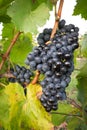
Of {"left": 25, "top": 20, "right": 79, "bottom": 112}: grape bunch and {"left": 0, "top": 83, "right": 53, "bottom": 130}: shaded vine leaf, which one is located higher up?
{"left": 25, "top": 20, "right": 79, "bottom": 112}: grape bunch

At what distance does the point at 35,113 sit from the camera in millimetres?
1496

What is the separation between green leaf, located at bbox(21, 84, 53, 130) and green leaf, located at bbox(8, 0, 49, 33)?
0.26 m

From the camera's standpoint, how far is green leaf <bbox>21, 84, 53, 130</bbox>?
147cm

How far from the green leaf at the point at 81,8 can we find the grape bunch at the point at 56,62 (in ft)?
1.46

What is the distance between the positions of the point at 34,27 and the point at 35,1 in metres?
0.14

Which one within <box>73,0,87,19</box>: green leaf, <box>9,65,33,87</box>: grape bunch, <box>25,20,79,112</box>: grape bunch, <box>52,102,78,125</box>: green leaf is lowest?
<box>52,102,78,125</box>: green leaf

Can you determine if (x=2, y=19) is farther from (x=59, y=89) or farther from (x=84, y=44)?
(x=59, y=89)

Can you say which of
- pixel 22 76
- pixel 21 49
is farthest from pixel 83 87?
pixel 21 49

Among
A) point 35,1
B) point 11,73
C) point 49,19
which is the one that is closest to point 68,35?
point 49,19

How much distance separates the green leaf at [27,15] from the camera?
61.8 inches

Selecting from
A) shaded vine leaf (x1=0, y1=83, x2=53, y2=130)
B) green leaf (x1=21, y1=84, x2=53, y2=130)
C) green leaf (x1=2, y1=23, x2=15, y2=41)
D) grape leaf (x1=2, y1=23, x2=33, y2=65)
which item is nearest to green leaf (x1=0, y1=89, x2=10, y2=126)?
shaded vine leaf (x1=0, y1=83, x2=53, y2=130)

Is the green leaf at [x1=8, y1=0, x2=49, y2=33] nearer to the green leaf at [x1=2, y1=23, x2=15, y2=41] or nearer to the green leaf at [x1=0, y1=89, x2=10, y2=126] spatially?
the green leaf at [x1=0, y1=89, x2=10, y2=126]

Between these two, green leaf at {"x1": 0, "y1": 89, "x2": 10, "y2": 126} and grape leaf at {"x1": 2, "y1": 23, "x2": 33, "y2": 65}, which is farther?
grape leaf at {"x1": 2, "y1": 23, "x2": 33, "y2": 65}

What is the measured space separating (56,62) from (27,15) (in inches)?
13.7
